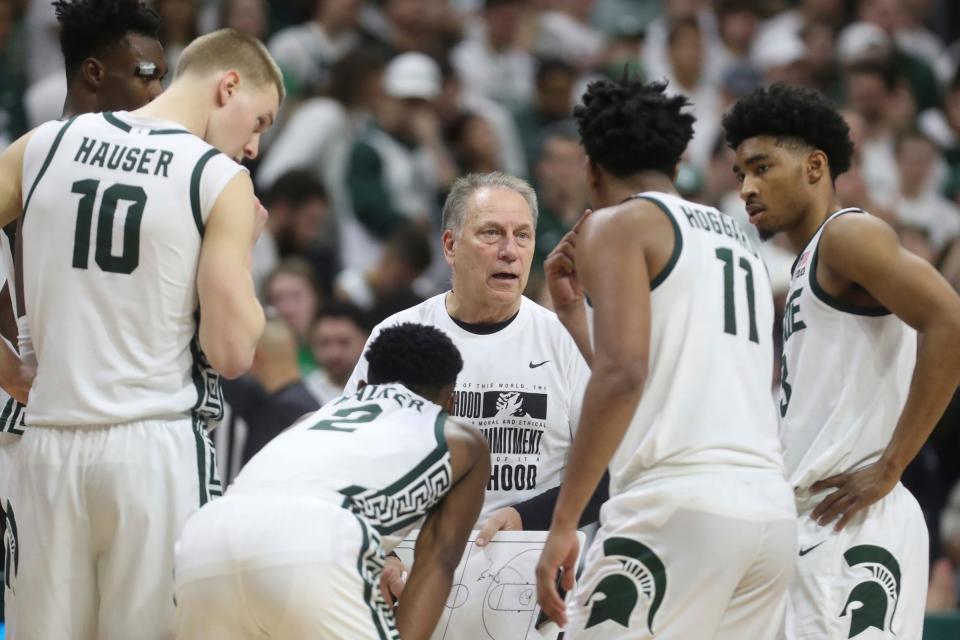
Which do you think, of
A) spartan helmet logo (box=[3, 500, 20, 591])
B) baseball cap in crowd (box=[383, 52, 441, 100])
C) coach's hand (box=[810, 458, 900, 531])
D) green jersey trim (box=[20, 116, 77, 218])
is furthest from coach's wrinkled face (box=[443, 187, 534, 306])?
baseball cap in crowd (box=[383, 52, 441, 100])

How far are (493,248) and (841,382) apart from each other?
5.41 ft

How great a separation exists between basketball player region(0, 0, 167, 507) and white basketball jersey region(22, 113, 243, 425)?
714mm

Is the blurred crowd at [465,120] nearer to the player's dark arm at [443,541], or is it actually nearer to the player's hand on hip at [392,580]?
the player's hand on hip at [392,580]

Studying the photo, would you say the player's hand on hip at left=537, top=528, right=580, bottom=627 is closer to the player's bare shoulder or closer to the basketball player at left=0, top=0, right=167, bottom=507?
the player's bare shoulder

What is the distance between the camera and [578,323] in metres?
5.37

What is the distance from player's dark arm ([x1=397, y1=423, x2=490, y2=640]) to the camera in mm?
4938

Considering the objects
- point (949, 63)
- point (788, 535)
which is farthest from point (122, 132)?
point (949, 63)

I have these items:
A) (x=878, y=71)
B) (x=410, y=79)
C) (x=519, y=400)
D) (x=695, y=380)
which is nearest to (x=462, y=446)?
(x=695, y=380)

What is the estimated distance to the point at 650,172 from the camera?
4.89m

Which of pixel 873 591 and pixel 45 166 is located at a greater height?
pixel 45 166

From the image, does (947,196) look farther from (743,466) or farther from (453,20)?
(743,466)

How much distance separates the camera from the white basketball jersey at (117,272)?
4.75m

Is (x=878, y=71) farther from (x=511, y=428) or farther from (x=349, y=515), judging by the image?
(x=349, y=515)

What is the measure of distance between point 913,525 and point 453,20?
873 centimetres
